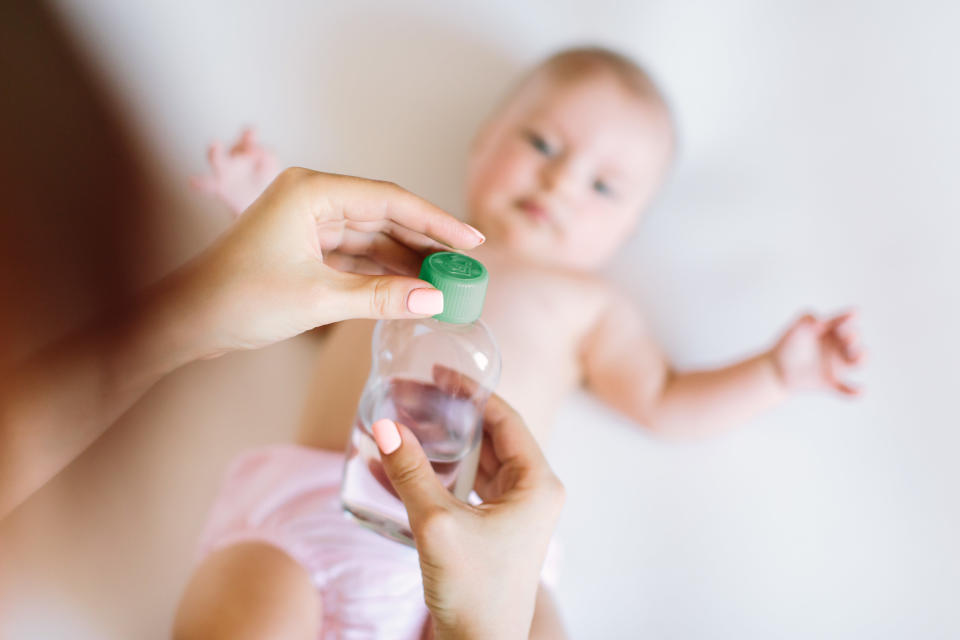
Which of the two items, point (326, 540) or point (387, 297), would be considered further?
point (326, 540)

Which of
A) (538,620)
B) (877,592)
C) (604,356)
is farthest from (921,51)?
(538,620)

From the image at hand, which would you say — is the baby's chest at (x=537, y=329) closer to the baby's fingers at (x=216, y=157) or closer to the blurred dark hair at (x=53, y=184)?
the baby's fingers at (x=216, y=157)

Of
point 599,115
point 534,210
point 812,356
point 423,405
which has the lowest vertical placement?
point 423,405

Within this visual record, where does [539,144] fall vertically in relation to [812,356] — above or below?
above

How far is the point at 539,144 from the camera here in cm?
105

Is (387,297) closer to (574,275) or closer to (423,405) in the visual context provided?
(423,405)

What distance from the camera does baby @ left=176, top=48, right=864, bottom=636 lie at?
0.97m

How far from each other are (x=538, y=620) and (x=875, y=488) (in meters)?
0.61

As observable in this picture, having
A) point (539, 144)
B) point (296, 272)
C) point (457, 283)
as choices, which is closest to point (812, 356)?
point (539, 144)

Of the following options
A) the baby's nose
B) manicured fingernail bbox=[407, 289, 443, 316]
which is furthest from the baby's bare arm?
the baby's nose

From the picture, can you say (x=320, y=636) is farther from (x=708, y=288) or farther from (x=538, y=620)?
(x=708, y=288)

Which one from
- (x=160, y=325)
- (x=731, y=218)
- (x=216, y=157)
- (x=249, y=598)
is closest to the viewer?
(x=160, y=325)

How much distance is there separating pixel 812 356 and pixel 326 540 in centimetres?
72

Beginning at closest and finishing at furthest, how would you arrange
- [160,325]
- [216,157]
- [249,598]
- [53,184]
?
[53,184] → [160,325] → [249,598] → [216,157]
